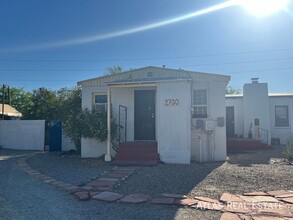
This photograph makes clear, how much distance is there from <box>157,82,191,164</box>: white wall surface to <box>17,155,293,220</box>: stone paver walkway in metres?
3.66

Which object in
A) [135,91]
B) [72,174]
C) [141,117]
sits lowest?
[72,174]

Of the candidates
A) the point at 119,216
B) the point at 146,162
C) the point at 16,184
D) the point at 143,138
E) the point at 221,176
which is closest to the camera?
the point at 119,216

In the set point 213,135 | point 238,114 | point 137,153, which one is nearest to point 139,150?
point 137,153

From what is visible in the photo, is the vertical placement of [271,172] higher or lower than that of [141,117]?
lower

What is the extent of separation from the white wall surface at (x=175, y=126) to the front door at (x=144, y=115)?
1.52 meters

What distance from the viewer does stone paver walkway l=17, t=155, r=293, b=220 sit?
14.2 ft

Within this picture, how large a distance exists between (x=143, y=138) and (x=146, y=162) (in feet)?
7.52

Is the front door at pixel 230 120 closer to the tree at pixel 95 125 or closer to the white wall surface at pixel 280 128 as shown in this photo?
the white wall surface at pixel 280 128

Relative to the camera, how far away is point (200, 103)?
11.1 metres

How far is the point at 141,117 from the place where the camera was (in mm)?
11594

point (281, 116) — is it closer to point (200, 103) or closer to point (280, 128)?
point (280, 128)

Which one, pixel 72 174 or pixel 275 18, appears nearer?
pixel 72 174

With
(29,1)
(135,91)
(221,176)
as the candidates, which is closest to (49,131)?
(135,91)

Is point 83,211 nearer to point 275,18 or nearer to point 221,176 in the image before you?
point 221,176
